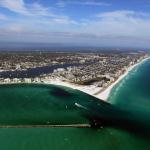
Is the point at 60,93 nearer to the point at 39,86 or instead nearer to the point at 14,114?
the point at 39,86

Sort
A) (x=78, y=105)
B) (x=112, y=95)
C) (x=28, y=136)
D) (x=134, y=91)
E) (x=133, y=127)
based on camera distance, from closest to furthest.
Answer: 1. (x=28, y=136)
2. (x=133, y=127)
3. (x=78, y=105)
4. (x=112, y=95)
5. (x=134, y=91)

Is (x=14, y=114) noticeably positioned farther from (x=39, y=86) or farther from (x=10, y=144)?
(x=39, y=86)

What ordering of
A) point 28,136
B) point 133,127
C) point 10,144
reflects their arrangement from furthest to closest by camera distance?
point 133,127 < point 28,136 < point 10,144

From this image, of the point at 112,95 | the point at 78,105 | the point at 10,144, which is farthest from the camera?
the point at 112,95

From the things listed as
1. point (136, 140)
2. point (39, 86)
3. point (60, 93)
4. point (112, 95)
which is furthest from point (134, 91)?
point (136, 140)

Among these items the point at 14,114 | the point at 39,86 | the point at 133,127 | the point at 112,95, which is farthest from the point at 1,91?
the point at 133,127

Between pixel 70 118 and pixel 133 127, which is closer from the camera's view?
pixel 133 127
